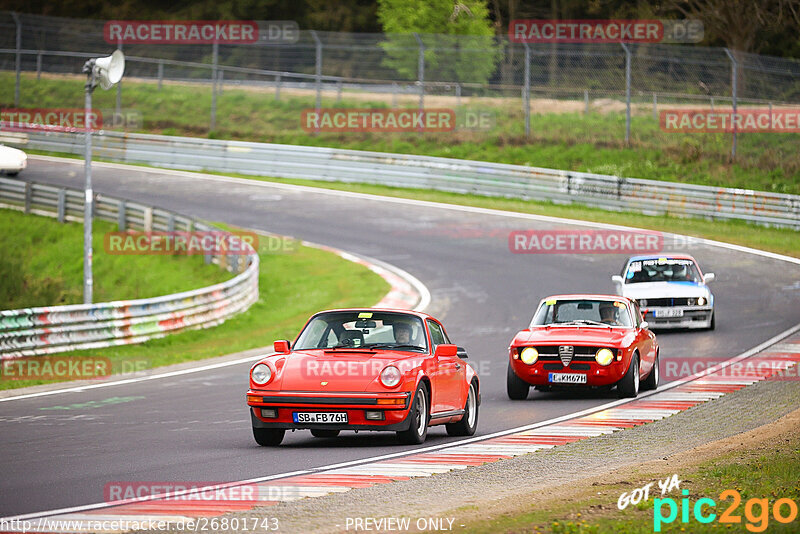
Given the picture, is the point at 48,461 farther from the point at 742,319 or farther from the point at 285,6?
the point at 285,6

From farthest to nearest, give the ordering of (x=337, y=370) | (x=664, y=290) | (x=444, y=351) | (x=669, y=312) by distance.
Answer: (x=664, y=290) < (x=669, y=312) < (x=444, y=351) < (x=337, y=370)

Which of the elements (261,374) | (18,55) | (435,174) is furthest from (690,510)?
(18,55)

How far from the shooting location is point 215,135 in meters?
46.2

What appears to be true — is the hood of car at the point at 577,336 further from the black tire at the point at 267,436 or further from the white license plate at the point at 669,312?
the white license plate at the point at 669,312

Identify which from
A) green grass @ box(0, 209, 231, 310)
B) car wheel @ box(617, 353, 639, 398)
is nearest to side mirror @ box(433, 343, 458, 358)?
car wheel @ box(617, 353, 639, 398)

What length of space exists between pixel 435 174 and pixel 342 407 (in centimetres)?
2890

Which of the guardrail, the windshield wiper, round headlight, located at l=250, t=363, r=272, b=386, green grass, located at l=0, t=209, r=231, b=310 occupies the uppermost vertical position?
the windshield wiper

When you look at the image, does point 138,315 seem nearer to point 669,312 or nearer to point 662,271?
point 669,312

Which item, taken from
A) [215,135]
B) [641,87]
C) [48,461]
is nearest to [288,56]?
[215,135]

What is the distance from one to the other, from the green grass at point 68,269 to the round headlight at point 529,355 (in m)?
12.9

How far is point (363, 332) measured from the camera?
1152cm

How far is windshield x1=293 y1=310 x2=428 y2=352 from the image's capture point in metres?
11.5

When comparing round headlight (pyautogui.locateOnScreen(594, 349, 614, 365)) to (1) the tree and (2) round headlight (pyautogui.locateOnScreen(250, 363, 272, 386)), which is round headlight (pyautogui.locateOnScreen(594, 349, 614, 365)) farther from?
(1) the tree

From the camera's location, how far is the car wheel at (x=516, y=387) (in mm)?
14898
